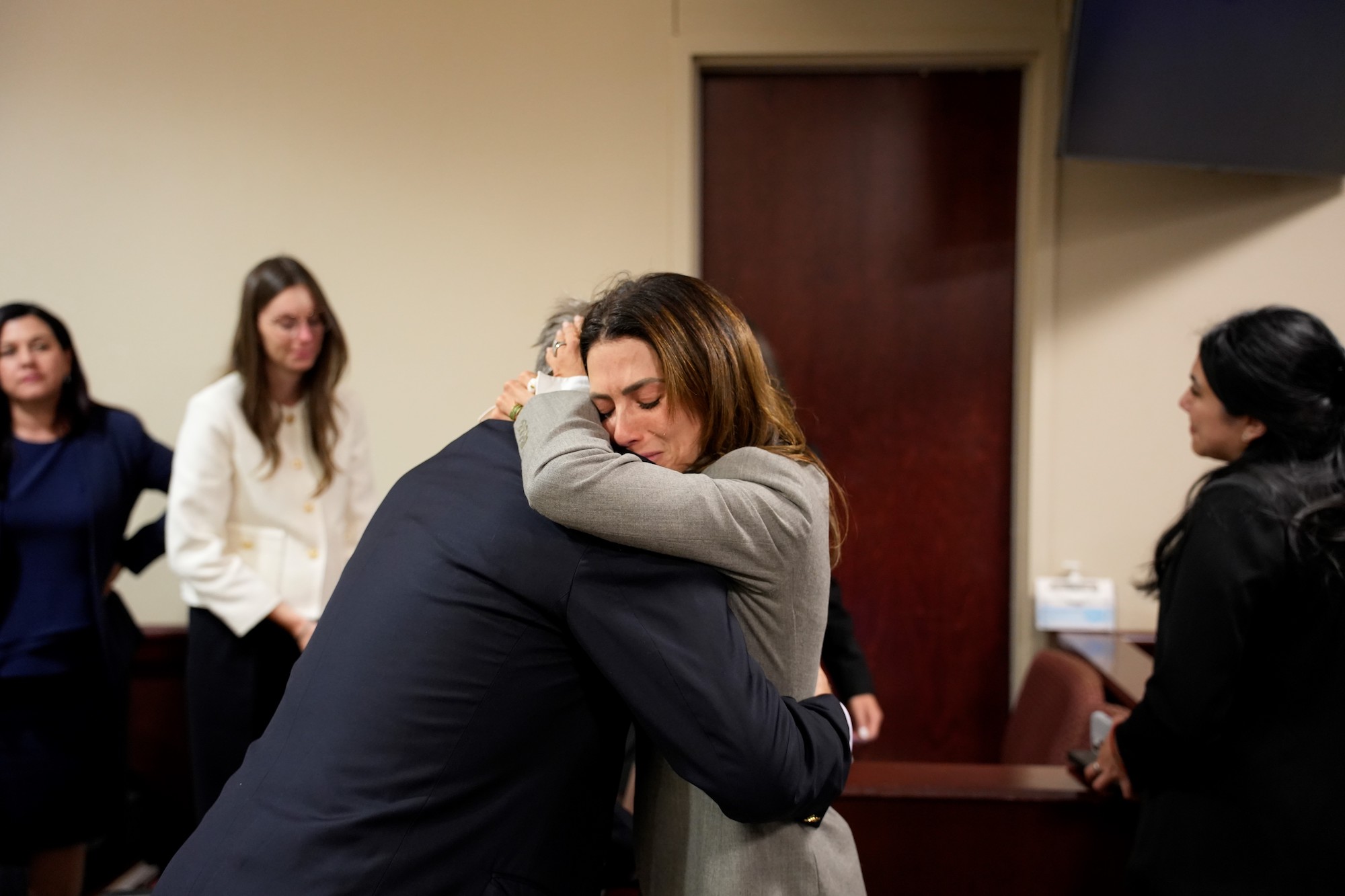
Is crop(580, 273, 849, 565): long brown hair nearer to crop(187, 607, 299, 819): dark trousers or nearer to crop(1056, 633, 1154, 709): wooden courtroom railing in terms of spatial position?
crop(1056, 633, 1154, 709): wooden courtroom railing

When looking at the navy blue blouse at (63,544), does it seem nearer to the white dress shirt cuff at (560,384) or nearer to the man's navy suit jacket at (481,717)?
the man's navy suit jacket at (481,717)

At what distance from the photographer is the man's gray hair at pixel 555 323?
1438 mm

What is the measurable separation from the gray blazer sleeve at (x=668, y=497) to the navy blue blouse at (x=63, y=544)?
169 cm

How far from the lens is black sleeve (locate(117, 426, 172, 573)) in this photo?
254 centimetres

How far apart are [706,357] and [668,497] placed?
22 centimetres

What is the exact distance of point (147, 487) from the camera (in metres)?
2.55

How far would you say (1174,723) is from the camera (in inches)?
61.7

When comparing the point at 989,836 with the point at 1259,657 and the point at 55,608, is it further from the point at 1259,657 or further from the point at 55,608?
the point at 55,608

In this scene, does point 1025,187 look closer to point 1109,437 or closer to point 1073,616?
point 1109,437

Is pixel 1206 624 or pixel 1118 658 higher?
pixel 1206 624

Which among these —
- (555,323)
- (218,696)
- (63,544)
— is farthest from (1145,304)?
(63,544)

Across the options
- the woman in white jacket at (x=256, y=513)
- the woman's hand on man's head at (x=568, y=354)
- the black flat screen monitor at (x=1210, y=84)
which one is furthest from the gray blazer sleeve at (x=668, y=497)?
the black flat screen monitor at (x=1210, y=84)

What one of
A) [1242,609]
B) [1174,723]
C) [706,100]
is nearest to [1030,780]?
[1174,723]

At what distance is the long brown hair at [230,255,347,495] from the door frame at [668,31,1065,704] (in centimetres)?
104
